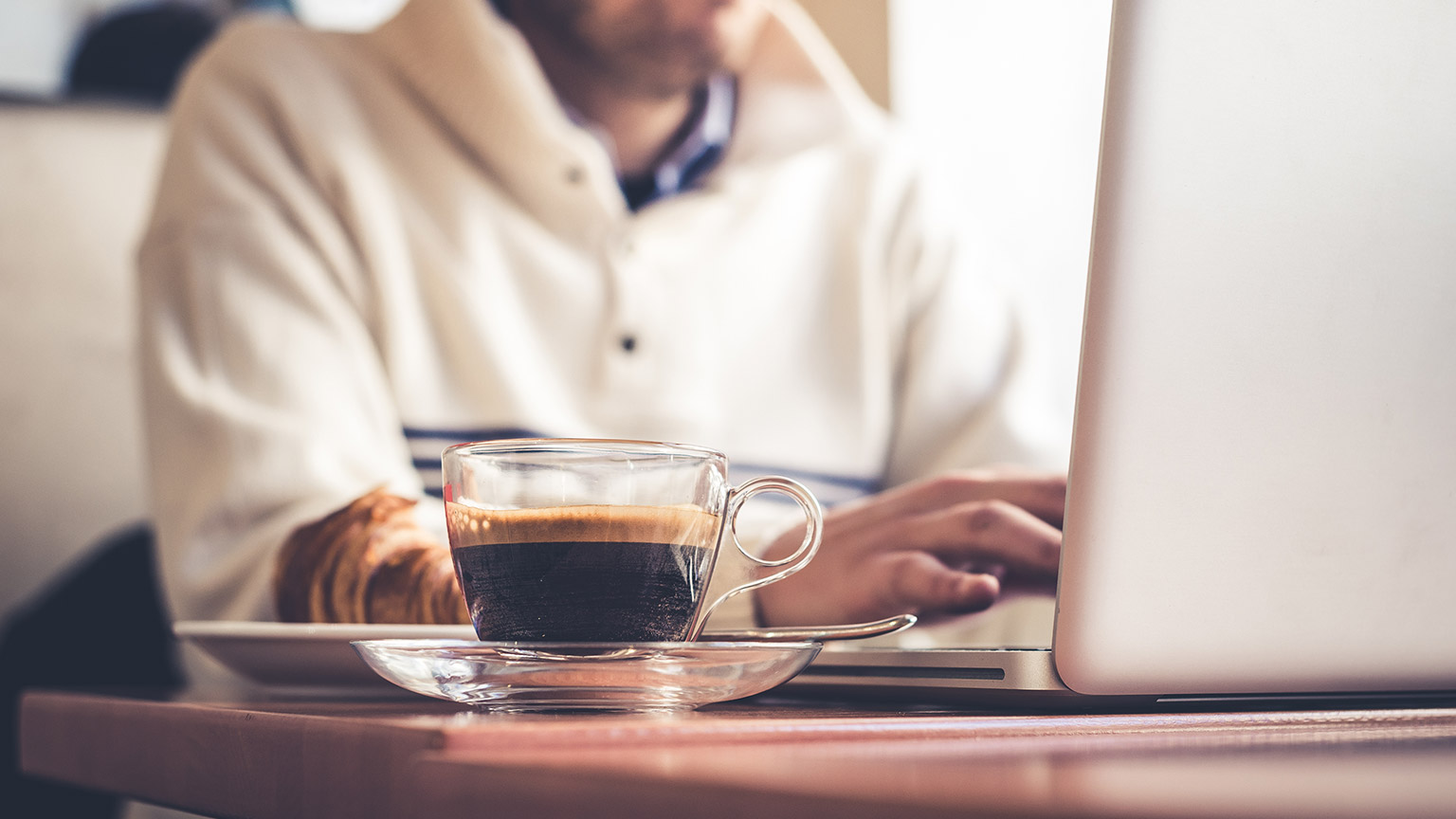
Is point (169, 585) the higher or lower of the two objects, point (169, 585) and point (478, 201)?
the lower

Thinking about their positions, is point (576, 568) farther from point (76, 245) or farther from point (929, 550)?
point (76, 245)

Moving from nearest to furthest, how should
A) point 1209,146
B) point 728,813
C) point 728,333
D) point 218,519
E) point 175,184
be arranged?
point 728,813 → point 1209,146 → point 218,519 → point 175,184 → point 728,333

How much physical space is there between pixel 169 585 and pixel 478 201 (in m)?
0.46

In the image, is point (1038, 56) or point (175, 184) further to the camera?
point (1038, 56)

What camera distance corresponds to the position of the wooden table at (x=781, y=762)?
0.20 meters

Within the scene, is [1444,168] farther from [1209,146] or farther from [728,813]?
[728,813]

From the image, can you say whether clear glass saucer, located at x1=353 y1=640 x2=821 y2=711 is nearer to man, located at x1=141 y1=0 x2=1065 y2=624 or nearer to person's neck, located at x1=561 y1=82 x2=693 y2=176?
man, located at x1=141 y1=0 x2=1065 y2=624

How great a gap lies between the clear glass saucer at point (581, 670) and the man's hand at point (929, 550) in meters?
0.15

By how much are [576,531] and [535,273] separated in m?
0.84

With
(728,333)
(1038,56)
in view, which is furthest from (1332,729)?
(1038,56)

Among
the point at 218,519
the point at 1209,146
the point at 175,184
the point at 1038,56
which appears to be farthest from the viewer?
the point at 1038,56

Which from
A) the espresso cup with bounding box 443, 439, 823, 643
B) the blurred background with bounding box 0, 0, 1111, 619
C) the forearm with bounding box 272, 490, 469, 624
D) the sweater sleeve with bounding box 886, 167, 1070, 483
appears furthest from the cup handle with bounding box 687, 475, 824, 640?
the blurred background with bounding box 0, 0, 1111, 619

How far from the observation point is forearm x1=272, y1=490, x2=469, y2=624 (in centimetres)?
56

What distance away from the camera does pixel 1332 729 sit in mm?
370
